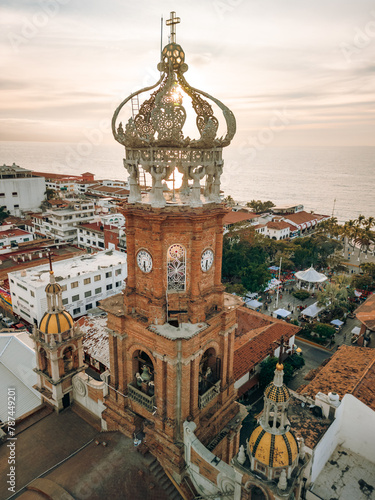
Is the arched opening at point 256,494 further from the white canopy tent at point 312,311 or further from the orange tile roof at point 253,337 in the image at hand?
the white canopy tent at point 312,311

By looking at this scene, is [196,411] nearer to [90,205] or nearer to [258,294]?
[258,294]

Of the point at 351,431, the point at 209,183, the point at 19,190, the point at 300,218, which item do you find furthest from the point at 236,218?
the point at 209,183

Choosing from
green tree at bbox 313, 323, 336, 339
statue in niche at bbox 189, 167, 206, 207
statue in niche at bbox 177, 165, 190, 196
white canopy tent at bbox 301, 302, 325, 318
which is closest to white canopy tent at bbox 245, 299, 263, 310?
white canopy tent at bbox 301, 302, 325, 318

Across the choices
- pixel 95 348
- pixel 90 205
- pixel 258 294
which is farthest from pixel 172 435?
pixel 90 205

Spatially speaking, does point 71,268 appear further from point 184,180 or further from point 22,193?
point 22,193

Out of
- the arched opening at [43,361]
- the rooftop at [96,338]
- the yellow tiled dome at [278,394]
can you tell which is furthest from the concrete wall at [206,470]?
the rooftop at [96,338]
